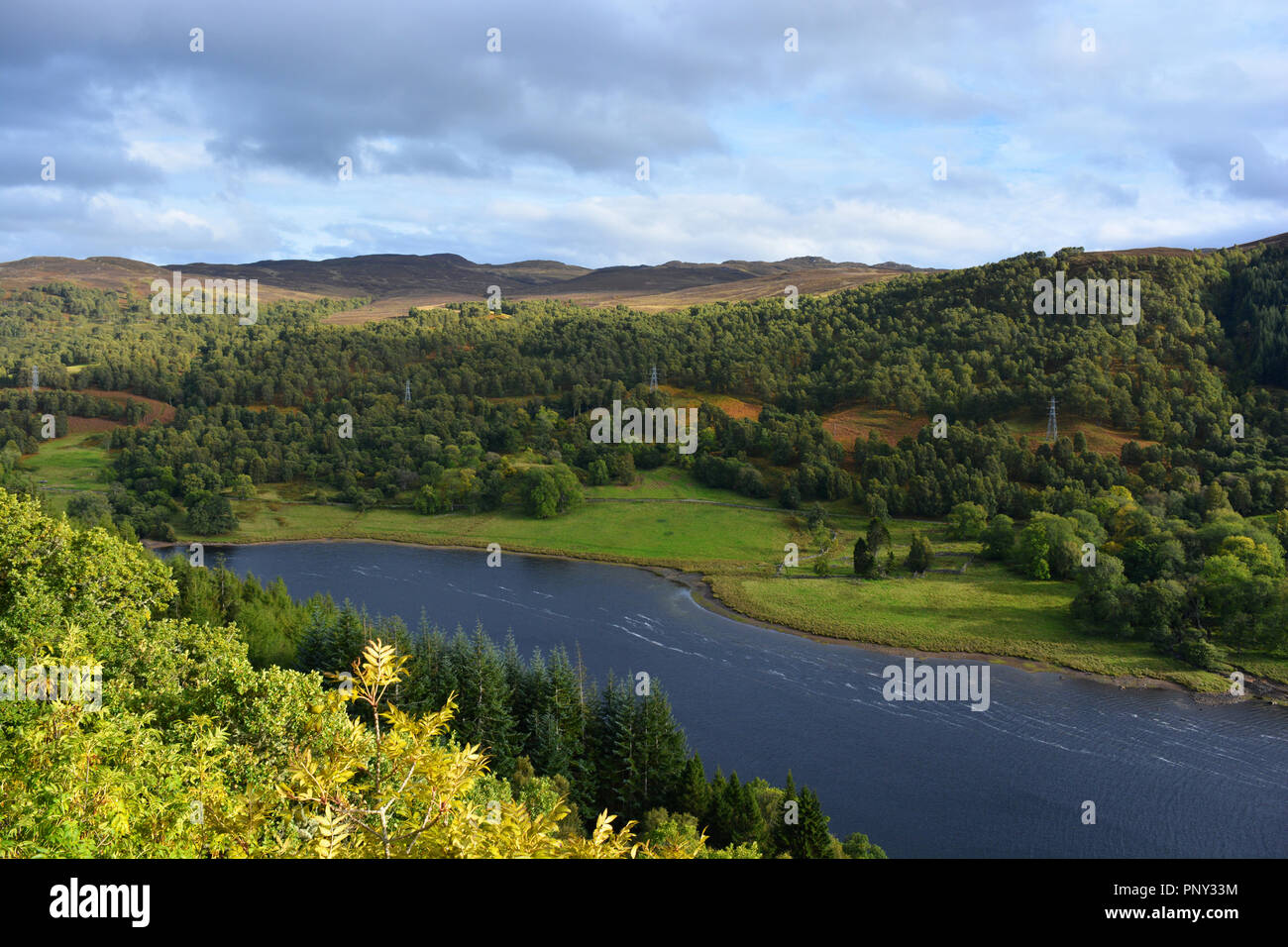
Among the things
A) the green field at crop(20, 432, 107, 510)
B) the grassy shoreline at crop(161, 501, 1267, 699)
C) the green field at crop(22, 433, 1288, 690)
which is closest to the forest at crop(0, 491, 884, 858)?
the grassy shoreline at crop(161, 501, 1267, 699)

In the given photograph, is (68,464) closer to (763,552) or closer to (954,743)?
(763,552)

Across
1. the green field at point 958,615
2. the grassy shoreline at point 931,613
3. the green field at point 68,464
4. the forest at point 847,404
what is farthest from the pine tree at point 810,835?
the green field at point 68,464

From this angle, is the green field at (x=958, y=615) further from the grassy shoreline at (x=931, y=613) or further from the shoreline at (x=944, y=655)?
the shoreline at (x=944, y=655)

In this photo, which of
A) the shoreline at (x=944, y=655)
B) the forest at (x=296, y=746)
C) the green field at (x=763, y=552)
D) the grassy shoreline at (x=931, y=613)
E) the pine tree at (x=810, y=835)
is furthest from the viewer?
the green field at (x=763, y=552)

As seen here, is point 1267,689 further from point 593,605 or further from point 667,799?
point 593,605

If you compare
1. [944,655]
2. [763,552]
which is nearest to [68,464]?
[763,552]
